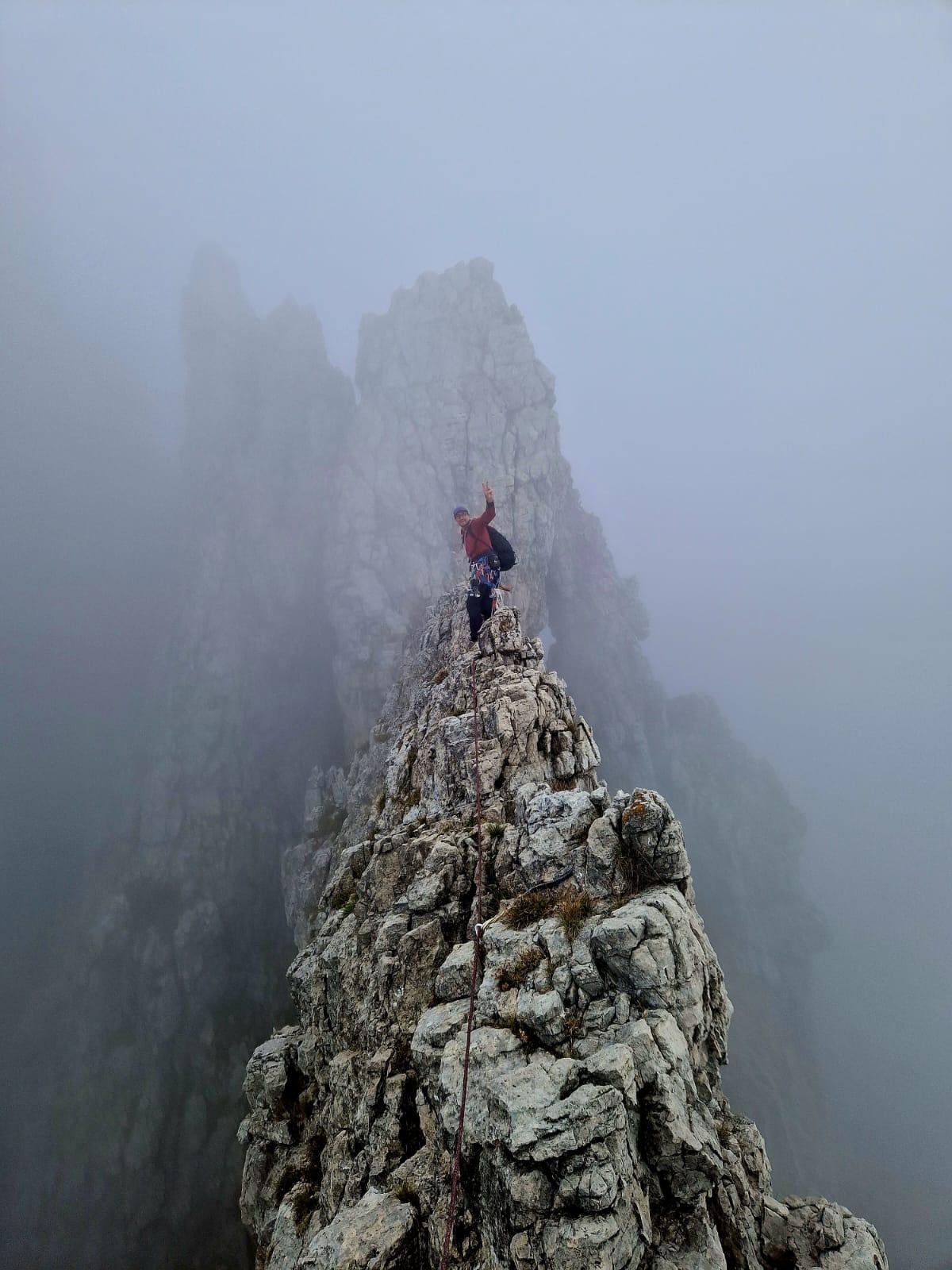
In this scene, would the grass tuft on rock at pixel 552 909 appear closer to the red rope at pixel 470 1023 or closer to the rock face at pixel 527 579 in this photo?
the red rope at pixel 470 1023

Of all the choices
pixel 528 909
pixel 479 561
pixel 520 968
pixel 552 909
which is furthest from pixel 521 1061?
pixel 479 561

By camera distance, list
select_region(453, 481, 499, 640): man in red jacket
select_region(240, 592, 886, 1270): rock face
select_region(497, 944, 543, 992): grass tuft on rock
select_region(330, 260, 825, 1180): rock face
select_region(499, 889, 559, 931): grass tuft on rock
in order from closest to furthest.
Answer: select_region(240, 592, 886, 1270): rock face
select_region(497, 944, 543, 992): grass tuft on rock
select_region(499, 889, 559, 931): grass tuft on rock
select_region(453, 481, 499, 640): man in red jacket
select_region(330, 260, 825, 1180): rock face

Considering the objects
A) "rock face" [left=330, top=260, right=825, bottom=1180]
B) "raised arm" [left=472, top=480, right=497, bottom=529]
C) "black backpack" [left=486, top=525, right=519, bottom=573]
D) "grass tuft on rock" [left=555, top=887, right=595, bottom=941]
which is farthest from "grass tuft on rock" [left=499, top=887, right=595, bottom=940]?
"rock face" [left=330, top=260, right=825, bottom=1180]

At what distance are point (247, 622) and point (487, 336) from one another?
51.1 m

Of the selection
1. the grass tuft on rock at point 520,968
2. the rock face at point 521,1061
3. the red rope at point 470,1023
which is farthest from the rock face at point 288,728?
the grass tuft on rock at point 520,968

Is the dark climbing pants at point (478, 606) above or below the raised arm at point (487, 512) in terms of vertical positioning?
below

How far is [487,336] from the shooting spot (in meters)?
70.2

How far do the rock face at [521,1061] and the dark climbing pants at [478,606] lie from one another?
16.0ft

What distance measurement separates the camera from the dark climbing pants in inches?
821

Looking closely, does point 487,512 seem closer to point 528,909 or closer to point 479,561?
point 479,561

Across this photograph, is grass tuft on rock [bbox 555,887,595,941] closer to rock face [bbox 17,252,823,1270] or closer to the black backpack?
the black backpack

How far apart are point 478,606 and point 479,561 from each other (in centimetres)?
259

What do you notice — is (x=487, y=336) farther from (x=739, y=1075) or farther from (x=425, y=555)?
(x=739, y=1075)

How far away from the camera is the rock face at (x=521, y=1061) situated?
672 centimetres
